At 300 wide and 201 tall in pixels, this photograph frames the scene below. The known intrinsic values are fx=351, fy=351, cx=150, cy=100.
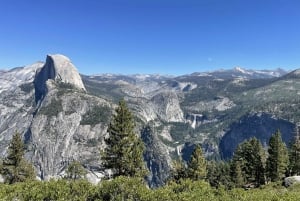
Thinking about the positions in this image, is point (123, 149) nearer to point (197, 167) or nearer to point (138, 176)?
point (138, 176)

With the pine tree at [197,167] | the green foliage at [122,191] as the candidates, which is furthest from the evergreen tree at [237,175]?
the green foliage at [122,191]

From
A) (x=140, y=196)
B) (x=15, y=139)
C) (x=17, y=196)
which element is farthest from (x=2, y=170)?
(x=140, y=196)

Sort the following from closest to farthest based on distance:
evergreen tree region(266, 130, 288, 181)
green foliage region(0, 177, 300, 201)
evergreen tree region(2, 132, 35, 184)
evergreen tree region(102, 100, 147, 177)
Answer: green foliage region(0, 177, 300, 201) → evergreen tree region(102, 100, 147, 177) → evergreen tree region(2, 132, 35, 184) → evergreen tree region(266, 130, 288, 181)

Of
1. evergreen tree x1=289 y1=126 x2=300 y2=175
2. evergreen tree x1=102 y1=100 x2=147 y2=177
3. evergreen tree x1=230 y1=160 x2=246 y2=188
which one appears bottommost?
evergreen tree x1=230 y1=160 x2=246 y2=188

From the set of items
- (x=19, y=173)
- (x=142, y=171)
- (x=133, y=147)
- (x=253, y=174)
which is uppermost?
(x=133, y=147)

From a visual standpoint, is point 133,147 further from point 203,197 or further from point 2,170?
point 2,170

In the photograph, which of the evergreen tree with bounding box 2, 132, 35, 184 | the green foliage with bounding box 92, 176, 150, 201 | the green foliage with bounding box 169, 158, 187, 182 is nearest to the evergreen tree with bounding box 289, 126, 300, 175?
the green foliage with bounding box 169, 158, 187, 182

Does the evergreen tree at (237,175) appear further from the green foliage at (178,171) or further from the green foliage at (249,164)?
the green foliage at (178,171)

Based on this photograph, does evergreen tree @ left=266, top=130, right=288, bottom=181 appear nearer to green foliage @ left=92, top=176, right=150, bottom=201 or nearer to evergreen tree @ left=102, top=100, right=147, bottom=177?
evergreen tree @ left=102, top=100, right=147, bottom=177
